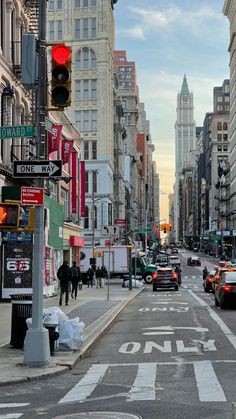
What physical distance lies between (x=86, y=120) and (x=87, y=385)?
7393 cm

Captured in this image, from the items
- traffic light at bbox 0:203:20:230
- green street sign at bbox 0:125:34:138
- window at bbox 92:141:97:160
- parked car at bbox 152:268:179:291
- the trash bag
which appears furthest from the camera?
window at bbox 92:141:97:160

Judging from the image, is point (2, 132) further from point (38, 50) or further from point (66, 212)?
point (66, 212)

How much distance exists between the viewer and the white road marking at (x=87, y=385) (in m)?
8.80

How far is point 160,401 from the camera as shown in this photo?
833 cm

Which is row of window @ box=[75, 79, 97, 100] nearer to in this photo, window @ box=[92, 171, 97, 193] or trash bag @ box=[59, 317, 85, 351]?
window @ box=[92, 171, 97, 193]

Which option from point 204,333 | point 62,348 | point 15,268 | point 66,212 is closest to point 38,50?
point 62,348

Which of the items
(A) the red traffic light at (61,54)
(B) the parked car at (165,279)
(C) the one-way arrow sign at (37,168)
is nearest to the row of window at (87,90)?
(B) the parked car at (165,279)

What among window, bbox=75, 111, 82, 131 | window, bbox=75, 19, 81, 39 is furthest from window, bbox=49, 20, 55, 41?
window, bbox=75, 111, 82, 131

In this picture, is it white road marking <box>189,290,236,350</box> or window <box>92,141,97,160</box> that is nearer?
white road marking <box>189,290,236,350</box>

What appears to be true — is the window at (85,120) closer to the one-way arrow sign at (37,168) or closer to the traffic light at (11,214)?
the traffic light at (11,214)

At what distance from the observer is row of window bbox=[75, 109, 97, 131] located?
81.8 metres

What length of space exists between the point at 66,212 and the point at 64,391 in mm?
34695

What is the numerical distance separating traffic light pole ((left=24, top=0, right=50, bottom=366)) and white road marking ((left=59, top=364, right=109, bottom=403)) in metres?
0.94

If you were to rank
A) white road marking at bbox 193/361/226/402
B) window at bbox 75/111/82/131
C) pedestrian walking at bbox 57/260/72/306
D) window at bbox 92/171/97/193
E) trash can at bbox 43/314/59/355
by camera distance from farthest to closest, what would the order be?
1. window at bbox 75/111/82/131
2. window at bbox 92/171/97/193
3. pedestrian walking at bbox 57/260/72/306
4. trash can at bbox 43/314/59/355
5. white road marking at bbox 193/361/226/402
